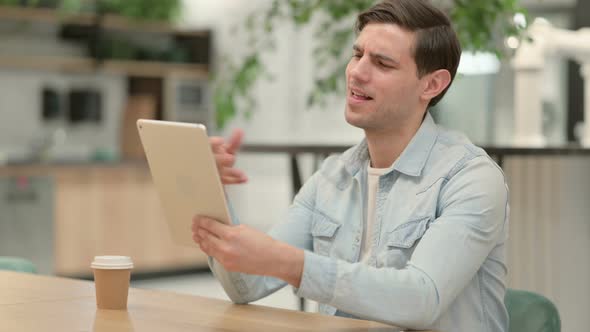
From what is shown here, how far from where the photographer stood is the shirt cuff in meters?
1.63

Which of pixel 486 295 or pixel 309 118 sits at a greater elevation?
pixel 486 295

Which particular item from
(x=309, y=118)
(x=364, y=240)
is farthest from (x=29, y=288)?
(x=309, y=118)

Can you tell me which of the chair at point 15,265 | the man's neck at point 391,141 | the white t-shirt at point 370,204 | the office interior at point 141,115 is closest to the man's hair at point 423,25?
the man's neck at point 391,141

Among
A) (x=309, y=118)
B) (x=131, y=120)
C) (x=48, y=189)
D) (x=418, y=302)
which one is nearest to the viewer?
(x=418, y=302)

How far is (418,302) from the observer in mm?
1625

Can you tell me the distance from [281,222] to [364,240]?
0.75ft

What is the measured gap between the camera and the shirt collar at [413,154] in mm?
1923

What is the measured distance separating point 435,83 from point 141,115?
233 inches

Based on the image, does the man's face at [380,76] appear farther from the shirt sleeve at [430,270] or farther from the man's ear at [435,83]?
the shirt sleeve at [430,270]

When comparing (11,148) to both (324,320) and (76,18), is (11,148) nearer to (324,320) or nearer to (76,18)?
(76,18)

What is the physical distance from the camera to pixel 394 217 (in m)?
1.90

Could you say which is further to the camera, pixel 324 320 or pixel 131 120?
pixel 131 120

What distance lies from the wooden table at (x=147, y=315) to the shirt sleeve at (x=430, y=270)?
0.04 m

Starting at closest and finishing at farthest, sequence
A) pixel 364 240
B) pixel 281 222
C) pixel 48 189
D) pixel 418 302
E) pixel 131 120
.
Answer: pixel 418 302 → pixel 364 240 → pixel 281 222 → pixel 48 189 → pixel 131 120
